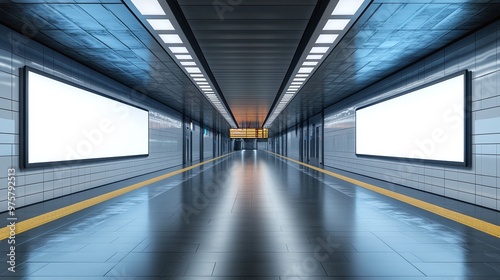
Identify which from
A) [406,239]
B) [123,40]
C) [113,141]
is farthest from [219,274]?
[113,141]

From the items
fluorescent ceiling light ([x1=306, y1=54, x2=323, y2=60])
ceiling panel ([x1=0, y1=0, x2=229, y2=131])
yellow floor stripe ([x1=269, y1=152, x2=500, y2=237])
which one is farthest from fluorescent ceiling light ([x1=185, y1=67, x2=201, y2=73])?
yellow floor stripe ([x1=269, y1=152, x2=500, y2=237])

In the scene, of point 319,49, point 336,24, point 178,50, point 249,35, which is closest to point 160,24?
point 178,50

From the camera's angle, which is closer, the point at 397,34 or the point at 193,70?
the point at 397,34

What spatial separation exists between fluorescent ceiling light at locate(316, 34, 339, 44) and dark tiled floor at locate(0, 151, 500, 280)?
4.12 meters

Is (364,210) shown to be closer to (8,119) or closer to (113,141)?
(8,119)

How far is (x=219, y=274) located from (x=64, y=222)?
3902 mm

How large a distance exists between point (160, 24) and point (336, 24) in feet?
12.6

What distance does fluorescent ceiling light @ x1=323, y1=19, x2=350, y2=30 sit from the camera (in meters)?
5.85

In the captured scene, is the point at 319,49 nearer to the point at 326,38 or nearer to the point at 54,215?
the point at 326,38

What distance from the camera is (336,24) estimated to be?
6.03 metres

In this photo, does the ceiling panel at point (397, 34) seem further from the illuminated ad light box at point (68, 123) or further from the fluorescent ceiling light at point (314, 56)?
the illuminated ad light box at point (68, 123)

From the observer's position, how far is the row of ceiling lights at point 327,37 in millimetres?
5347

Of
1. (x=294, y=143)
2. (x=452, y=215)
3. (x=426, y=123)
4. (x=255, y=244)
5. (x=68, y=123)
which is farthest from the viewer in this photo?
(x=294, y=143)

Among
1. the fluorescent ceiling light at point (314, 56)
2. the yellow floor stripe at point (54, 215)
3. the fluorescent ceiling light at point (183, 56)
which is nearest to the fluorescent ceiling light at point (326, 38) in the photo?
the fluorescent ceiling light at point (314, 56)
